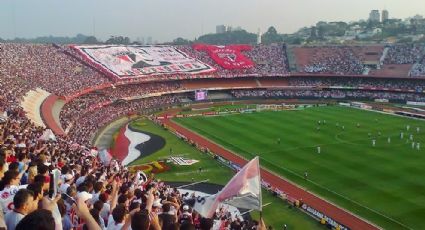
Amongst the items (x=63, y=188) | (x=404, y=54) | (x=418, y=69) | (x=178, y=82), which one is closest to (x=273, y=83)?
(x=178, y=82)

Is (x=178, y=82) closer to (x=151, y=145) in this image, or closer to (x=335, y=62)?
(x=335, y=62)

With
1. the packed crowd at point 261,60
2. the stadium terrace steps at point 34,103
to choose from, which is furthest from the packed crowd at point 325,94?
the stadium terrace steps at point 34,103

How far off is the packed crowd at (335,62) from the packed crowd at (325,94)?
700cm

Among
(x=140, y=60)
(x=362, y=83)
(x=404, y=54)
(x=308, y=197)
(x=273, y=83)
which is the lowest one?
(x=308, y=197)

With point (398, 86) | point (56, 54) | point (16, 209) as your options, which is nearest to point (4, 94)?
point (56, 54)

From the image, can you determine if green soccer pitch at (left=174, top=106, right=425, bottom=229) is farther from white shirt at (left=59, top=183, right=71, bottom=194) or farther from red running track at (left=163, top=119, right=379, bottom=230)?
white shirt at (left=59, top=183, right=71, bottom=194)

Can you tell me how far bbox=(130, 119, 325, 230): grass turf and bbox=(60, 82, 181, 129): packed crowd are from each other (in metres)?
7.00

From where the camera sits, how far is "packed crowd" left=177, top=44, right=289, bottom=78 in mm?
86631

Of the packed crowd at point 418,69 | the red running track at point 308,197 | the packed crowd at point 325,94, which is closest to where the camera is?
the red running track at point 308,197

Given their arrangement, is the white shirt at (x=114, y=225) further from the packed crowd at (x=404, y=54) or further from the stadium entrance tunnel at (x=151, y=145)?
the packed crowd at (x=404, y=54)

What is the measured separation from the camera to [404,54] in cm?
8875

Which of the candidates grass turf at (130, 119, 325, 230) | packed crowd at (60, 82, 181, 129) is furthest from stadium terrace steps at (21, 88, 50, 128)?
grass turf at (130, 119, 325, 230)

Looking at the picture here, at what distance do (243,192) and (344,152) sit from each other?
3131cm

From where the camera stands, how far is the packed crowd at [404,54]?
8681 centimetres
